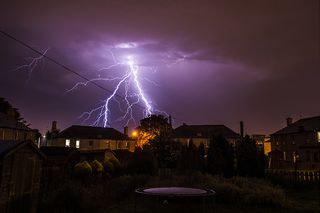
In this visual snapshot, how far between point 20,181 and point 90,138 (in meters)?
48.9

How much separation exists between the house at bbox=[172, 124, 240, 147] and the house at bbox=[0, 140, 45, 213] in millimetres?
54960

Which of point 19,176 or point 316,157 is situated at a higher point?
point 316,157

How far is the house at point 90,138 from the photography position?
2386 inches

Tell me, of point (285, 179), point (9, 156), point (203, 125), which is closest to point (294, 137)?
point (203, 125)

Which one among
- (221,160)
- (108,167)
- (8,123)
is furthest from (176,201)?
(8,123)

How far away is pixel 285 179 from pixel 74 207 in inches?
695

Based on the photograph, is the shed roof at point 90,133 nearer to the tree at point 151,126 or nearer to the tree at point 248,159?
the tree at point 151,126

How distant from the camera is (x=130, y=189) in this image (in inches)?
788

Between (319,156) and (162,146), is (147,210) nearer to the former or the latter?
(162,146)

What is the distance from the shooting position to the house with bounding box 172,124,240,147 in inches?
2753

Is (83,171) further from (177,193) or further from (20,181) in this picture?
(177,193)

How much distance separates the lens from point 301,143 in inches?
1953

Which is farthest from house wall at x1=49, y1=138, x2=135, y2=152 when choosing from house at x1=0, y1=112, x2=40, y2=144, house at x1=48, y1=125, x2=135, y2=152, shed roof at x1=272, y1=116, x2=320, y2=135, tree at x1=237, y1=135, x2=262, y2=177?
tree at x1=237, y1=135, x2=262, y2=177

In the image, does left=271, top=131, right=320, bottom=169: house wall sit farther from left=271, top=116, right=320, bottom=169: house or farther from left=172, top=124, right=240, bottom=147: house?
left=172, top=124, right=240, bottom=147: house
